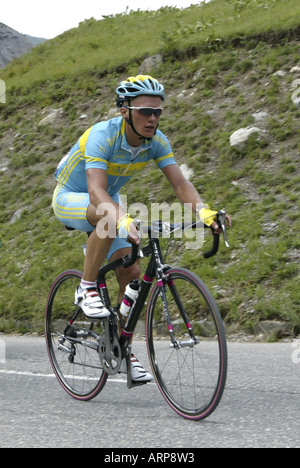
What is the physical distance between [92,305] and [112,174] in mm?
921

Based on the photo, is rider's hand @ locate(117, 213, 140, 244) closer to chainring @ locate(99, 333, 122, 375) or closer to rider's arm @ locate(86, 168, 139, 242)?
rider's arm @ locate(86, 168, 139, 242)

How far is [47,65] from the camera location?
2234cm

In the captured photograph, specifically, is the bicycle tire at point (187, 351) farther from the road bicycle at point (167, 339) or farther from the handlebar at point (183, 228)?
the handlebar at point (183, 228)

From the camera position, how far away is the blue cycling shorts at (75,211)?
4918 millimetres

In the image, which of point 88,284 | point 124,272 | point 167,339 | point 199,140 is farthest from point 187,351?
point 199,140

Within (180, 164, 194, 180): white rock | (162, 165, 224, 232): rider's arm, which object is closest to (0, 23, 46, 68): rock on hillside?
(180, 164, 194, 180): white rock

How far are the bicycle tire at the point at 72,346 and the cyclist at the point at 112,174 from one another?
1.07 ft

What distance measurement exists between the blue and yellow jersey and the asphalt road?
1553mm

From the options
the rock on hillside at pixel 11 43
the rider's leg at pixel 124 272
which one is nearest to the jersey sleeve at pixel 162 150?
the rider's leg at pixel 124 272

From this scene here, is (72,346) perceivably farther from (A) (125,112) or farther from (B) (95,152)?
(A) (125,112)

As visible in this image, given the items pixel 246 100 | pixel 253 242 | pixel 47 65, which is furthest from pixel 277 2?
pixel 253 242

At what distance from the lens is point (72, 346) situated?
18.3 ft

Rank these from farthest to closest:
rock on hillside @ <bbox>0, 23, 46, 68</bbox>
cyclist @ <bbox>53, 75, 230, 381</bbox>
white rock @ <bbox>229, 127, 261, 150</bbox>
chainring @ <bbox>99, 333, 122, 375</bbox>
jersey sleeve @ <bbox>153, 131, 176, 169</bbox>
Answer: rock on hillside @ <bbox>0, 23, 46, 68</bbox> < white rock @ <bbox>229, 127, 261, 150</bbox> < jersey sleeve @ <bbox>153, 131, 176, 169</bbox> < chainring @ <bbox>99, 333, 122, 375</bbox> < cyclist @ <bbox>53, 75, 230, 381</bbox>

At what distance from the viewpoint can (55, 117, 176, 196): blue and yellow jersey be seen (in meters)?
4.75
